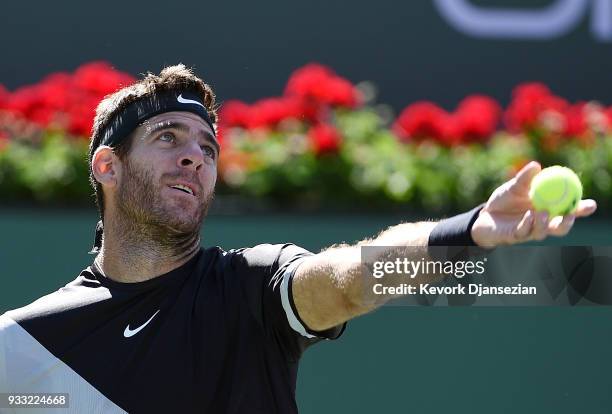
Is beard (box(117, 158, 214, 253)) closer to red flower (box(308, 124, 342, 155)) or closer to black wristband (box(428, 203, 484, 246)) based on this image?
black wristband (box(428, 203, 484, 246))

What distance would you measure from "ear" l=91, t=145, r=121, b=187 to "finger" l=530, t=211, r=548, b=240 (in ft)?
4.65

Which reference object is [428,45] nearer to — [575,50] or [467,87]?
[467,87]

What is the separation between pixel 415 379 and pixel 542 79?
267cm

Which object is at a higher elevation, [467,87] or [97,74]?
[467,87]

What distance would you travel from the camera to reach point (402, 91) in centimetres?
622

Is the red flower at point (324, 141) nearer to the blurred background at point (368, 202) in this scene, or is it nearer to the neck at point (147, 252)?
the blurred background at point (368, 202)

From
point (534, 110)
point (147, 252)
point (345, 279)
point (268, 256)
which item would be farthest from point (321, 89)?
point (345, 279)

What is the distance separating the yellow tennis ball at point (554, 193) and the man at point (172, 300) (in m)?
0.27

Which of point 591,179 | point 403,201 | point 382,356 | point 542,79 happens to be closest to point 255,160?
point 403,201

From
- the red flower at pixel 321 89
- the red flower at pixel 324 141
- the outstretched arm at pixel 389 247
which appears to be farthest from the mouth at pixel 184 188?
the red flower at pixel 321 89

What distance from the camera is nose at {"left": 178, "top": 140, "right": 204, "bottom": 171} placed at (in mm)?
2738

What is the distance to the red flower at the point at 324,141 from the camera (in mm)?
4520

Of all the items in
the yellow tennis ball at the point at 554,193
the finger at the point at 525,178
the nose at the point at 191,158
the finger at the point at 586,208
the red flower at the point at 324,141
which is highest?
the red flower at the point at 324,141

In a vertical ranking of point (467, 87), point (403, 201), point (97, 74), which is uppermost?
point (467, 87)
